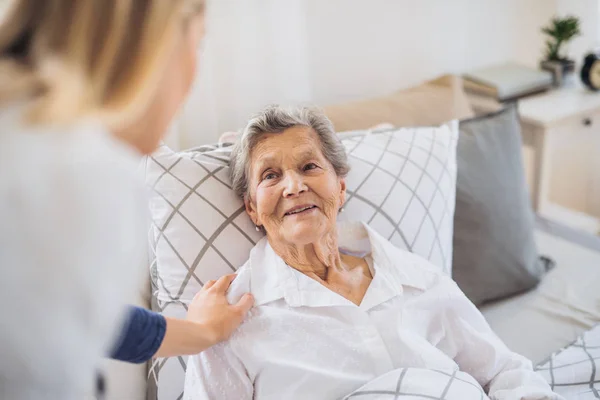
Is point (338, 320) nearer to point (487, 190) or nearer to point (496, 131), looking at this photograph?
point (487, 190)

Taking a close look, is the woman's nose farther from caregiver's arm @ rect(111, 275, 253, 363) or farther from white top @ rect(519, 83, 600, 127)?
white top @ rect(519, 83, 600, 127)

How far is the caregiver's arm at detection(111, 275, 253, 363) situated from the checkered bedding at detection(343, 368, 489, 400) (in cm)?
27

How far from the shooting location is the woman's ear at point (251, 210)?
1387mm

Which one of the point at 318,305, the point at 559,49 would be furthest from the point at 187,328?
the point at 559,49

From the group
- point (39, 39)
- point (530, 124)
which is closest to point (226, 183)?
point (39, 39)

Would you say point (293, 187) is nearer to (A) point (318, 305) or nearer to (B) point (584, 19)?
(A) point (318, 305)

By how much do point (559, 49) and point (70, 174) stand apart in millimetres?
2694

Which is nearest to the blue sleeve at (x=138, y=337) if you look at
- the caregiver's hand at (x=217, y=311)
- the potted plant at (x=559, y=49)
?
the caregiver's hand at (x=217, y=311)

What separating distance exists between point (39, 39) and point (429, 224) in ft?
3.84

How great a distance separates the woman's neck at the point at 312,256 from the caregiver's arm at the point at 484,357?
282mm

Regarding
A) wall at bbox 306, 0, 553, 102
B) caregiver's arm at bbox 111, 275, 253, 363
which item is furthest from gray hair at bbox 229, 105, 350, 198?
wall at bbox 306, 0, 553, 102

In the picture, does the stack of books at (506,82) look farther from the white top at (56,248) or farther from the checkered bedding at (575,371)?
the white top at (56,248)

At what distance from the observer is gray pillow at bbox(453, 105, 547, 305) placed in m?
1.75

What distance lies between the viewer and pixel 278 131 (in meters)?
1.34
